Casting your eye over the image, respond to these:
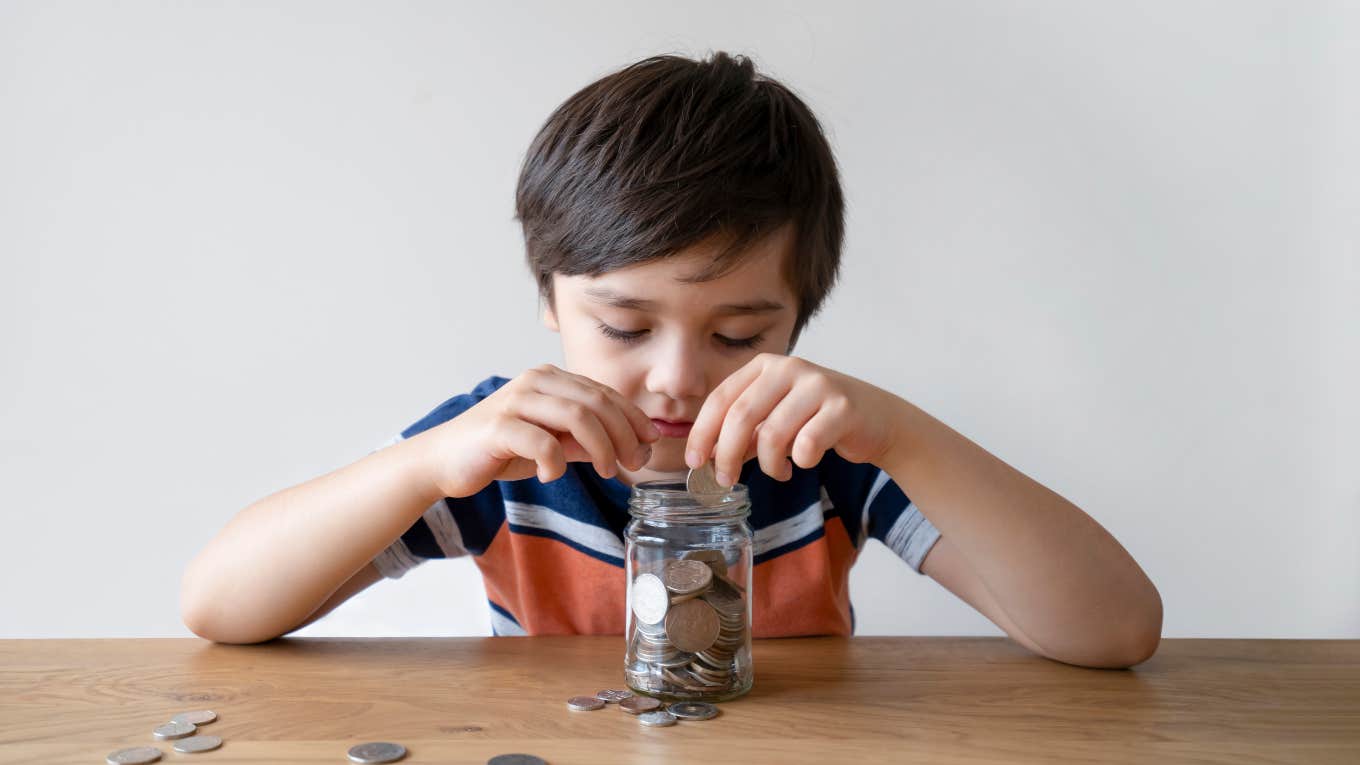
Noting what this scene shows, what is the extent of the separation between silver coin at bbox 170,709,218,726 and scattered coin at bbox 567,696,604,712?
24 centimetres

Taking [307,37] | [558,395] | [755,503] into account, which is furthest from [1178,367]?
[307,37]

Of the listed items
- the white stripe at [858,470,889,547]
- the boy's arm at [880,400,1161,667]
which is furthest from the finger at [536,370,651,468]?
the white stripe at [858,470,889,547]

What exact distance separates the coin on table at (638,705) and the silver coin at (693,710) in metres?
0.01

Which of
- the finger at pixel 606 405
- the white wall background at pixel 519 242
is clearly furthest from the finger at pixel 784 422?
the white wall background at pixel 519 242

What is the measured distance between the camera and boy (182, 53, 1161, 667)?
828 mm

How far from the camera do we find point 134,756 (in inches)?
25.5

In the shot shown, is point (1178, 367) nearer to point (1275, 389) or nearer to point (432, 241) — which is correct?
point (1275, 389)

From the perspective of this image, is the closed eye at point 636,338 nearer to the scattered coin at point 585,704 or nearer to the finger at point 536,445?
the finger at point 536,445

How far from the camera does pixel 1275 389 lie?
1896 mm

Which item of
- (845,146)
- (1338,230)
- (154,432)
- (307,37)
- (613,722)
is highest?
(307,37)

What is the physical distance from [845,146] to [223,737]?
1.45 m

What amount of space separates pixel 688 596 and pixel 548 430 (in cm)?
18

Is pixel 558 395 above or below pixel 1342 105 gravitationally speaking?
below

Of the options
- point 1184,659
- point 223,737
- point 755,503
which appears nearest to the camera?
point 223,737
